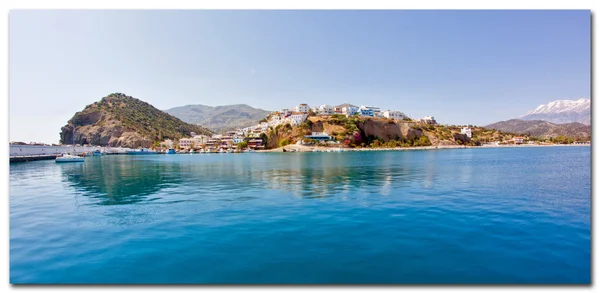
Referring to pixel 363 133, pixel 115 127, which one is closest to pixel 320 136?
pixel 363 133

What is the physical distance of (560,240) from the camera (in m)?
6.57

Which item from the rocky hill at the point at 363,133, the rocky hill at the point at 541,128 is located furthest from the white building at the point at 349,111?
the rocky hill at the point at 541,128

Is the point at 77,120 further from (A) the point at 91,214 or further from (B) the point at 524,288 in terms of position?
(B) the point at 524,288

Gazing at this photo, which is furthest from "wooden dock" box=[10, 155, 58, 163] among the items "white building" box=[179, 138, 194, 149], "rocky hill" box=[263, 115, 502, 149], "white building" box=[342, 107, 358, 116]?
"white building" box=[342, 107, 358, 116]

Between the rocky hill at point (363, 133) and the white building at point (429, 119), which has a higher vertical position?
the white building at point (429, 119)

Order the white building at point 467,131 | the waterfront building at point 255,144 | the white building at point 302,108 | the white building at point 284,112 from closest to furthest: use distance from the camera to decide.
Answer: the waterfront building at point 255,144, the white building at point 284,112, the white building at point 302,108, the white building at point 467,131

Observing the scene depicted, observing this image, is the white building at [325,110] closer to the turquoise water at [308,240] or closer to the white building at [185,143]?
the white building at [185,143]

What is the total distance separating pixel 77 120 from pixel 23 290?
138182 mm

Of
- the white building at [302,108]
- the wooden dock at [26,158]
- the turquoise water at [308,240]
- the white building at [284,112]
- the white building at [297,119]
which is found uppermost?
the white building at [302,108]

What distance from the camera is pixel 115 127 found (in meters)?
110

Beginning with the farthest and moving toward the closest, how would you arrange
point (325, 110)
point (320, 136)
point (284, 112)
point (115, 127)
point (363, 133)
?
point (325, 110) < point (284, 112) < point (115, 127) < point (363, 133) < point (320, 136)

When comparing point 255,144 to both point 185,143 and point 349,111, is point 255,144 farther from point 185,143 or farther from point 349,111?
point 349,111

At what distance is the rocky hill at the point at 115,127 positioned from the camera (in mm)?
109438

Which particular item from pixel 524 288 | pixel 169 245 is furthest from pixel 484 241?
pixel 169 245
